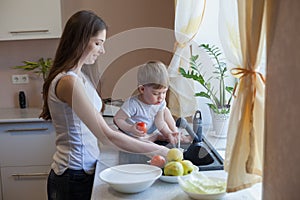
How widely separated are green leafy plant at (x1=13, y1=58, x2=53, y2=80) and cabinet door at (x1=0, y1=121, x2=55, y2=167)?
487 millimetres

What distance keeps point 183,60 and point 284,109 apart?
61.4 inches

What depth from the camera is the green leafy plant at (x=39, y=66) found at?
3.06 meters

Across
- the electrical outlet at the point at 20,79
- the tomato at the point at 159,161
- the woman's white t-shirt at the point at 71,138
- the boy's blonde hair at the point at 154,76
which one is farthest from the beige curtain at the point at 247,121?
the electrical outlet at the point at 20,79

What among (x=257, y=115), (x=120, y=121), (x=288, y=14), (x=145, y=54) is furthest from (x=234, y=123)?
(x=145, y=54)

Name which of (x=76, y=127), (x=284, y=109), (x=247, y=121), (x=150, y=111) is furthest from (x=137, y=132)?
(x=284, y=109)

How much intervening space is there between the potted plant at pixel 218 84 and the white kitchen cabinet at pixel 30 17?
1.15 m

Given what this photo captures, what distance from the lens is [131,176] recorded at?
1.46m

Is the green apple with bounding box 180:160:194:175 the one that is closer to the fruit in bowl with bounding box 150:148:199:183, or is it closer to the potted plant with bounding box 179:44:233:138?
the fruit in bowl with bounding box 150:148:199:183

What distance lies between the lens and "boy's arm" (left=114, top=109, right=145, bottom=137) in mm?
1918

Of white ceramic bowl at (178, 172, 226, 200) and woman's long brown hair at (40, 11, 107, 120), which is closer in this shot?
white ceramic bowl at (178, 172, 226, 200)

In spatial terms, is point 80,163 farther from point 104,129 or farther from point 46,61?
point 46,61

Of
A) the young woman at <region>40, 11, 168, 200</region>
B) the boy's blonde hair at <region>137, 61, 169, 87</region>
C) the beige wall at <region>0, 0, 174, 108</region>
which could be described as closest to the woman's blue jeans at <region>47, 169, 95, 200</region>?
the young woman at <region>40, 11, 168, 200</region>

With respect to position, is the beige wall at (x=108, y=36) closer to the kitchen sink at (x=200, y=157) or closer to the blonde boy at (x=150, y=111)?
the blonde boy at (x=150, y=111)

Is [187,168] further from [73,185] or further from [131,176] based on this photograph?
[73,185]
